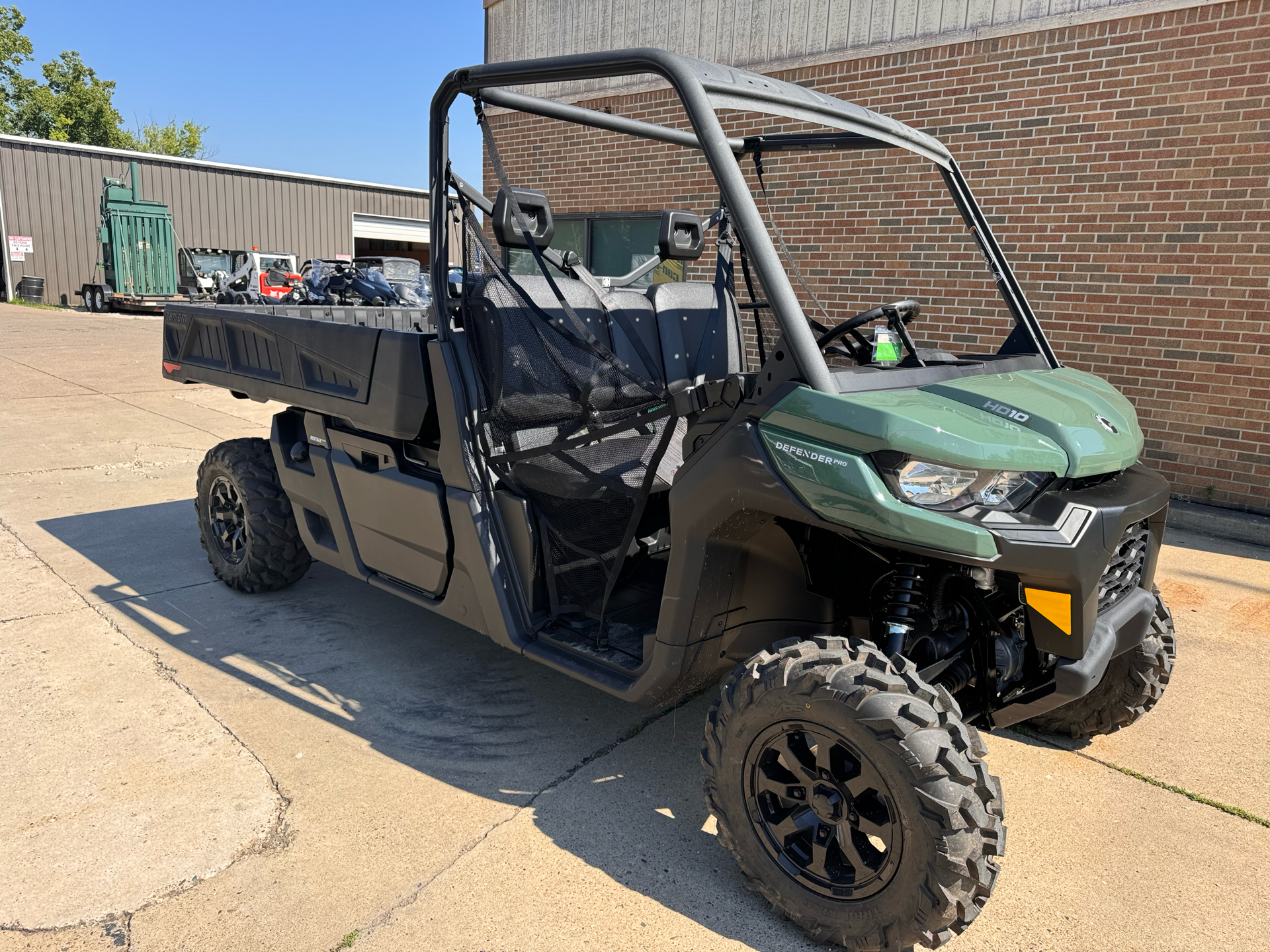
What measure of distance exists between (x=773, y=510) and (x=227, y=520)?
3.31 metres

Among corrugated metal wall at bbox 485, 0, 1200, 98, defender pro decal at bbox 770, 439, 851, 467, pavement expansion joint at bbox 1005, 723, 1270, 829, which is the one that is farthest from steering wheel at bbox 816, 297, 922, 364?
corrugated metal wall at bbox 485, 0, 1200, 98

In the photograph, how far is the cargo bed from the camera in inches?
129

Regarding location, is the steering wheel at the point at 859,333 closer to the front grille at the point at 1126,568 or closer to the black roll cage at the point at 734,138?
the black roll cage at the point at 734,138

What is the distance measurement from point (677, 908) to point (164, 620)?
293 centimetres

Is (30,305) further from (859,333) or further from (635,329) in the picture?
(859,333)

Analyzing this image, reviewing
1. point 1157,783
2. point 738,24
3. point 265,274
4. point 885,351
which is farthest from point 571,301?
point 265,274

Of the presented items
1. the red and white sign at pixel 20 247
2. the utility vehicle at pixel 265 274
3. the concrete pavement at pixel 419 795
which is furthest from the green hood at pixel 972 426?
the red and white sign at pixel 20 247

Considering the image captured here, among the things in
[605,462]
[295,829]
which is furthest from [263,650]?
[605,462]

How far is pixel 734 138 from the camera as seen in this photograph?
3520 millimetres

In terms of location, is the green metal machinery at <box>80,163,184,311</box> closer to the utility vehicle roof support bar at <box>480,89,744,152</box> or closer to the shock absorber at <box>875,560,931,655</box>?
the utility vehicle roof support bar at <box>480,89,744,152</box>

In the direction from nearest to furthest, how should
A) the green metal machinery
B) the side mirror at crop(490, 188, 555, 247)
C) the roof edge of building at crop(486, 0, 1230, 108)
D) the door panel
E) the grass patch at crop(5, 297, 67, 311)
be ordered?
the side mirror at crop(490, 188, 555, 247) < the door panel < the roof edge of building at crop(486, 0, 1230, 108) < the green metal machinery < the grass patch at crop(5, 297, 67, 311)

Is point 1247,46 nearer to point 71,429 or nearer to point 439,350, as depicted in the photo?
point 439,350

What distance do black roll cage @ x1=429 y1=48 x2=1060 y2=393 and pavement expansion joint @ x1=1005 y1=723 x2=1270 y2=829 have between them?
4.49ft

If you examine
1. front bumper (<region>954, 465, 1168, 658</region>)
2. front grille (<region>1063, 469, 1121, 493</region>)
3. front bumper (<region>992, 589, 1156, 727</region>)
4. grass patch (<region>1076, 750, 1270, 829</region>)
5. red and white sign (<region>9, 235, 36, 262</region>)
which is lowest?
grass patch (<region>1076, 750, 1270, 829</region>)
